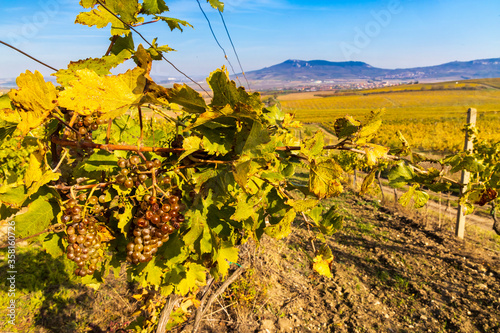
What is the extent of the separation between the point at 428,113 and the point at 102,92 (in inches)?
2064

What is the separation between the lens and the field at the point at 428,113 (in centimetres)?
2245

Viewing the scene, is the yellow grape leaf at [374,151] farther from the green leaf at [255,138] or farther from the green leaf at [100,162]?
the green leaf at [100,162]

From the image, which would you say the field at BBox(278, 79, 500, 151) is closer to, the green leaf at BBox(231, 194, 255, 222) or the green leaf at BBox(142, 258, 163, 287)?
the green leaf at BBox(231, 194, 255, 222)

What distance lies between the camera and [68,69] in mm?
983

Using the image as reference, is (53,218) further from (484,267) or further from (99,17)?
(484,267)

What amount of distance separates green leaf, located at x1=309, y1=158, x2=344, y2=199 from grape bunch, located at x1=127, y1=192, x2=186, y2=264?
499 millimetres

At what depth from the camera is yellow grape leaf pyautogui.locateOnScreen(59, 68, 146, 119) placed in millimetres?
737

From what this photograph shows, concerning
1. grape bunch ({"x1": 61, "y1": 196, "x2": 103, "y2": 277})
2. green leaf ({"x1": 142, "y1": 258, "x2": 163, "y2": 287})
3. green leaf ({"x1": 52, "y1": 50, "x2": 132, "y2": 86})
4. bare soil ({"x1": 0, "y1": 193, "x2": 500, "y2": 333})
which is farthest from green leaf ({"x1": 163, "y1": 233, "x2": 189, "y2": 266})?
bare soil ({"x1": 0, "y1": 193, "x2": 500, "y2": 333})

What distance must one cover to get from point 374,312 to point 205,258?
4.45 meters

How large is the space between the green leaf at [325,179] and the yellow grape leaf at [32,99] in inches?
33.5

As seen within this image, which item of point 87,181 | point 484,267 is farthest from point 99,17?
point 484,267

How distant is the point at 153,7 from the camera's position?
1114mm

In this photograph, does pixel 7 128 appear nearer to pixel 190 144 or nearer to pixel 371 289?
pixel 190 144

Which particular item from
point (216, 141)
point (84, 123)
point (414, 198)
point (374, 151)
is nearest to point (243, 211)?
point (216, 141)
